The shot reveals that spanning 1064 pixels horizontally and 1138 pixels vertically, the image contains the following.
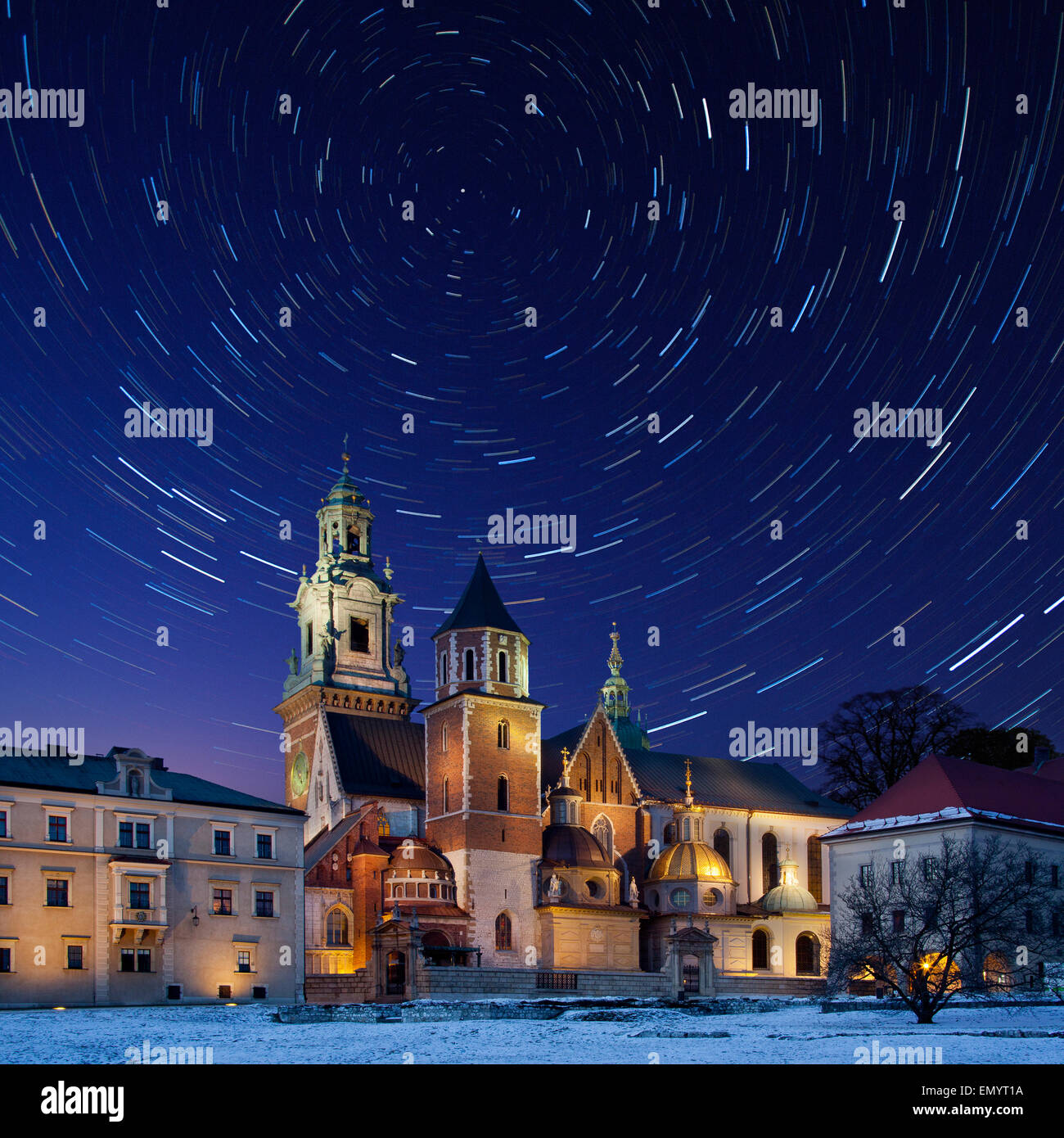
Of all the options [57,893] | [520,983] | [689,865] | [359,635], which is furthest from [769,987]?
[359,635]

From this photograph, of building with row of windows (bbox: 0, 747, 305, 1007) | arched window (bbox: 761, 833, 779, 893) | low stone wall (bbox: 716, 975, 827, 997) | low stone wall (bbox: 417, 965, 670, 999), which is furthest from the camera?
arched window (bbox: 761, 833, 779, 893)

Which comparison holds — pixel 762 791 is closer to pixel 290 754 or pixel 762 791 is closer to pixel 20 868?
pixel 290 754

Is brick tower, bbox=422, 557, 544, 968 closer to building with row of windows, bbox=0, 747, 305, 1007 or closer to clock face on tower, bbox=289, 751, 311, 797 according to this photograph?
clock face on tower, bbox=289, 751, 311, 797

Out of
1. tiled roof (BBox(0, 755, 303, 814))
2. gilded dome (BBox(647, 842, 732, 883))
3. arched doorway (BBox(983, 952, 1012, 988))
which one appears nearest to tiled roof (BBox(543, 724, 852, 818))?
gilded dome (BBox(647, 842, 732, 883))

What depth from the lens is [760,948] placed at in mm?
79875

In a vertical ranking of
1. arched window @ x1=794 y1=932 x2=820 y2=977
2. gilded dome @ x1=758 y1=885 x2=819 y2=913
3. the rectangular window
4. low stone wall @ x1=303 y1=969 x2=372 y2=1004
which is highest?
the rectangular window

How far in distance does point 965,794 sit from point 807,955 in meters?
24.7

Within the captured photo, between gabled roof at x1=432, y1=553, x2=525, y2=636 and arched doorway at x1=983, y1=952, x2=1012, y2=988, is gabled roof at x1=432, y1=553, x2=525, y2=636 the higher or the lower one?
the higher one

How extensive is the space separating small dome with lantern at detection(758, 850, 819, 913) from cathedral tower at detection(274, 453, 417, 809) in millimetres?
25560

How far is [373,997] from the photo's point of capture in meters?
58.1

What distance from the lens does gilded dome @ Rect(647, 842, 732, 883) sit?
7806cm
